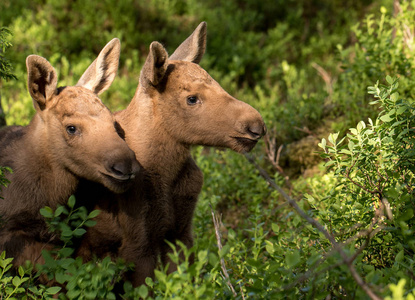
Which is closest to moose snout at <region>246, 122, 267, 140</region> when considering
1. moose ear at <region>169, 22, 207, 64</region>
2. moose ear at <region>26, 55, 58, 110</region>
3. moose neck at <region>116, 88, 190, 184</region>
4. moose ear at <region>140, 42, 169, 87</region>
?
moose neck at <region>116, 88, 190, 184</region>

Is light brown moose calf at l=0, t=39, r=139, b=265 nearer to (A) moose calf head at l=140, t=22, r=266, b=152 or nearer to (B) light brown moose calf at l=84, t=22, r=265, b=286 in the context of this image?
(B) light brown moose calf at l=84, t=22, r=265, b=286

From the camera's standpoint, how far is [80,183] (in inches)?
162

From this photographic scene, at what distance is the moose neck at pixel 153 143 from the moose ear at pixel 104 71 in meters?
0.51

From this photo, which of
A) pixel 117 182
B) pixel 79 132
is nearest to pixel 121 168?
pixel 117 182

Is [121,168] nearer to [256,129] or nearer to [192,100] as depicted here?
[192,100]

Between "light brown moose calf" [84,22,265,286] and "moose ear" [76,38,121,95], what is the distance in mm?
464

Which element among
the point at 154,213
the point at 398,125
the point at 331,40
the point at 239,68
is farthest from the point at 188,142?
the point at 331,40

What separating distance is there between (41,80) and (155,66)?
2.97 feet

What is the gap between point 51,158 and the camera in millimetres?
4039

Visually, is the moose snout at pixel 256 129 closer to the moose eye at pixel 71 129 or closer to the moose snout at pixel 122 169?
the moose snout at pixel 122 169

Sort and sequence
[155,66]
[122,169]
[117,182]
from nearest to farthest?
1. [122,169]
2. [117,182]
3. [155,66]

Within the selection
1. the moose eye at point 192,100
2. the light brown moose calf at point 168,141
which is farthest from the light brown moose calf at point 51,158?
the moose eye at point 192,100

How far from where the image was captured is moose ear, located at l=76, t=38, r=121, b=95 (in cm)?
462

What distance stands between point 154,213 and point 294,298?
1441 mm
